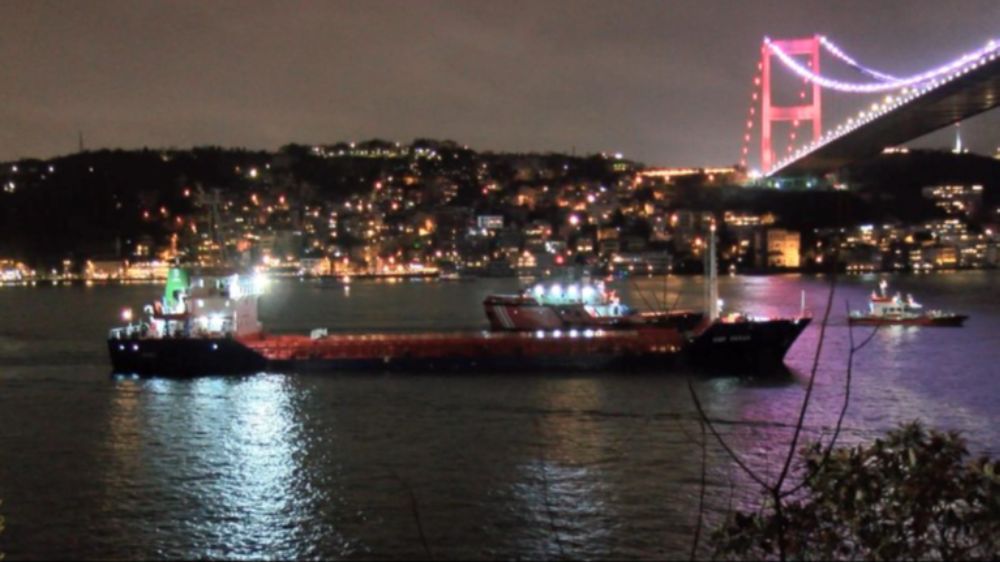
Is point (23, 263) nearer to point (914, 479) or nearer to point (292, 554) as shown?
point (292, 554)

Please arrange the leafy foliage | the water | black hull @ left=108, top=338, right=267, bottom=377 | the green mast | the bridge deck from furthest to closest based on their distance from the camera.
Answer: the bridge deck < the green mast < black hull @ left=108, top=338, right=267, bottom=377 < the water < the leafy foliage

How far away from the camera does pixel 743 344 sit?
59.1 ft

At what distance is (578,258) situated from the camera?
264 feet

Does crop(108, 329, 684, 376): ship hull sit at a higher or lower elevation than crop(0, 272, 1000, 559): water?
higher

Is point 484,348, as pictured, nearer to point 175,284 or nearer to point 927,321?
point 175,284

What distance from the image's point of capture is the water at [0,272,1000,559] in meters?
8.12

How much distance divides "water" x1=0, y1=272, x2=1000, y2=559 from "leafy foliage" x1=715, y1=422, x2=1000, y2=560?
0.56 meters

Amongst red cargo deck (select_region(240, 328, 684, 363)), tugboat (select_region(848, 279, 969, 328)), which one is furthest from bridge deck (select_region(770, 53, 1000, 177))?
red cargo deck (select_region(240, 328, 684, 363))

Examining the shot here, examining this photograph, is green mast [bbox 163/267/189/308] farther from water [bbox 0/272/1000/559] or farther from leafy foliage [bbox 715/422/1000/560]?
leafy foliage [bbox 715/422/1000/560]

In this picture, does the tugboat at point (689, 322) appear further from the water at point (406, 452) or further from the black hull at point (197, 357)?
the black hull at point (197, 357)

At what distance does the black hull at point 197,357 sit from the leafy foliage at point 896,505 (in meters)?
15.9

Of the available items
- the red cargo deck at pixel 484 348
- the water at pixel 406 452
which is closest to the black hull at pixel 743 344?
the red cargo deck at pixel 484 348

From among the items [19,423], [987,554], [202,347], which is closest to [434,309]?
[202,347]

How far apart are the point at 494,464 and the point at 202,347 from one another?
374 inches
